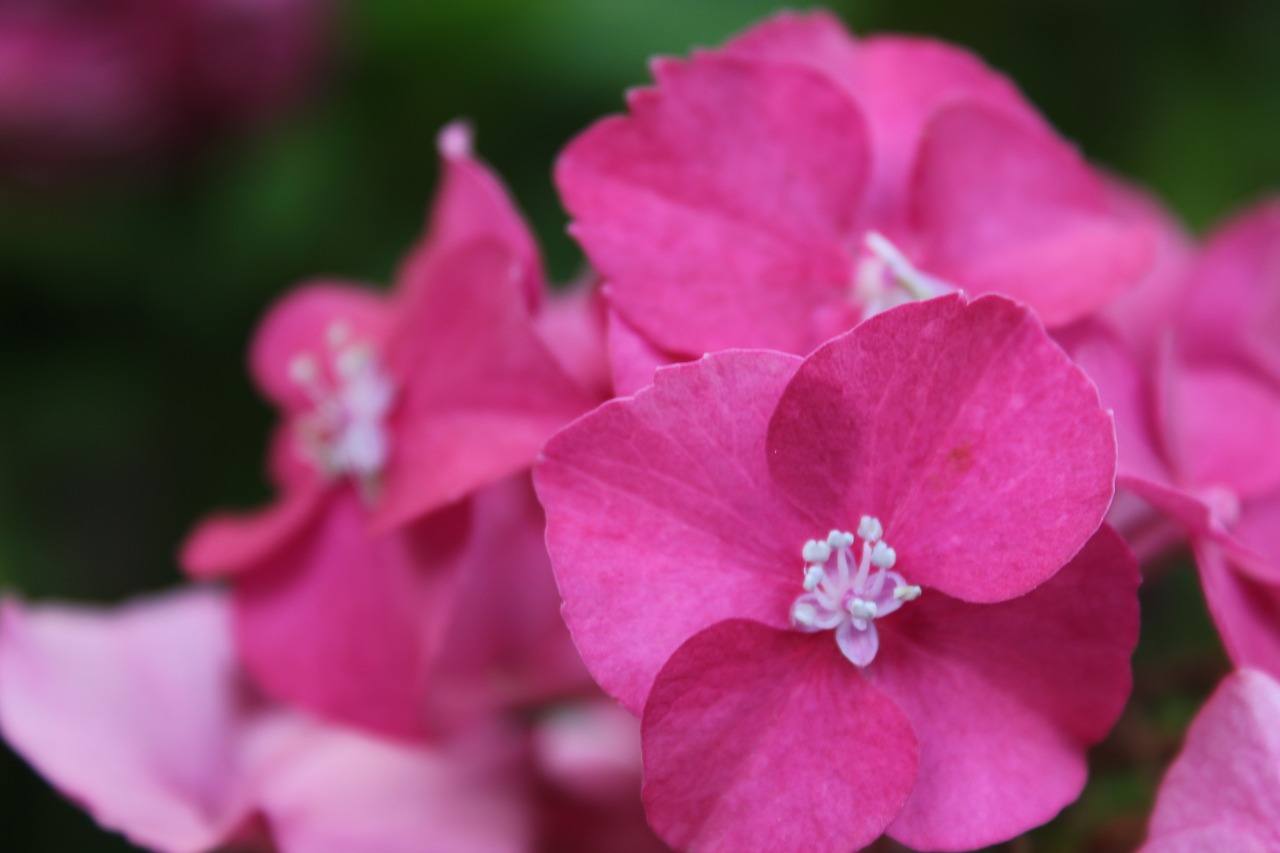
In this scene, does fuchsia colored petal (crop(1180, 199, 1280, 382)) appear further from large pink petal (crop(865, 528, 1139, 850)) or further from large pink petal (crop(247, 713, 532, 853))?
large pink petal (crop(247, 713, 532, 853))

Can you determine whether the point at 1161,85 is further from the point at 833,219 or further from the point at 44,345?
the point at 44,345

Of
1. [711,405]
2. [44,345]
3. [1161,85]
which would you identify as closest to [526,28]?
[44,345]

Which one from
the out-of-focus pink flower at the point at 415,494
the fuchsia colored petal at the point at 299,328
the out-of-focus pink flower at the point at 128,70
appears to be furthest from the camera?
the out-of-focus pink flower at the point at 128,70

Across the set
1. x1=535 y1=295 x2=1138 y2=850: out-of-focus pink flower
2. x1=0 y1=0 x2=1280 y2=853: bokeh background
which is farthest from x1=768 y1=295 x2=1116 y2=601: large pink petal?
x1=0 y1=0 x2=1280 y2=853: bokeh background

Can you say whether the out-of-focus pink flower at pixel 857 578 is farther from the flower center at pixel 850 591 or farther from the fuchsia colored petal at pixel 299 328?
the fuchsia colored petal at pixel 299 328

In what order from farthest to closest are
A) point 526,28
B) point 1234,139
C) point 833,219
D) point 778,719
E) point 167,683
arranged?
point 1234,139
point 526,28
point 167,683
point 833,219
point 778,719

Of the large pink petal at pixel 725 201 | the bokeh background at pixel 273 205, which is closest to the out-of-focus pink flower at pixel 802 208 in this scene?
the large pink petal at pixel 725 201
